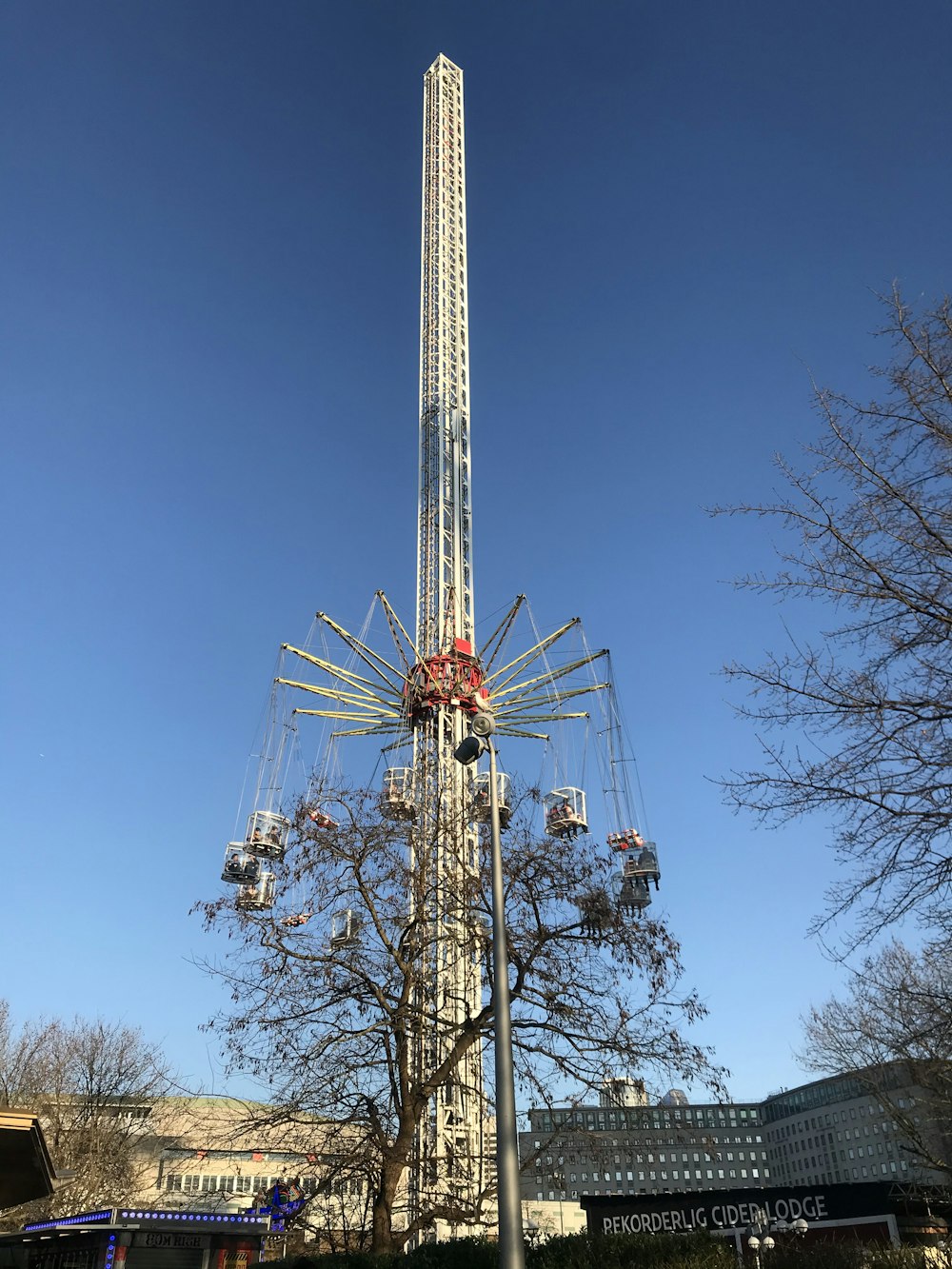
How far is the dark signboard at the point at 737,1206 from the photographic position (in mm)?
30719

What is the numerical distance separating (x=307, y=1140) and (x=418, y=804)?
6.19 metres

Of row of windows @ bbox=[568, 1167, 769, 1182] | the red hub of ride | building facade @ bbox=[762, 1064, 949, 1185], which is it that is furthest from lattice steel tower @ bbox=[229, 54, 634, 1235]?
row of windows @ bbox=[568, 1167, 769, 1182]

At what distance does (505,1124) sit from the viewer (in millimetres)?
10242

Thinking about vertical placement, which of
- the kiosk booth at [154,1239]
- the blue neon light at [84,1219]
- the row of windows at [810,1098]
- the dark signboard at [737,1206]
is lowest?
the kiosk booth at [154,1239]

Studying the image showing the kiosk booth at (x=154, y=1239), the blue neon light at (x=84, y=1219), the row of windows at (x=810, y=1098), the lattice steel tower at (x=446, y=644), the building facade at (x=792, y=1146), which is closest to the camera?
the lattice steel tower at (x=446, y=644)

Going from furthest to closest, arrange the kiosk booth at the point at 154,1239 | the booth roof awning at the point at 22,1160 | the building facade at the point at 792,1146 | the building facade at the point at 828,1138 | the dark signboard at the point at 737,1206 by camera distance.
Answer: the building facade at the point at 828,1138, the building facade at the point at 792,1146, the dark signboard at the point at 737,1206, the kiosk booth at the point at 154,1239, the booth roof awning at the point at 22,1160

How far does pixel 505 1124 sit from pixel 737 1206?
27.0 metres

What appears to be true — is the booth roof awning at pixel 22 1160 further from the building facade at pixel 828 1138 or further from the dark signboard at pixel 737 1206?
the building facade at pixel 828 1138

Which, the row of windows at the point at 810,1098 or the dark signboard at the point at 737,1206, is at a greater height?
the row of windows at the point at 810,1098

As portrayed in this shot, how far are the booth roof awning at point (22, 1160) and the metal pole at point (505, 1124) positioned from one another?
20.4 feet

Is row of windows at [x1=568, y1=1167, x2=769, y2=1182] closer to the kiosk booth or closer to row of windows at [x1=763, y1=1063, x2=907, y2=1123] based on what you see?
row of windows at [x1=763, y1=1063, x2=907, y2=1123]

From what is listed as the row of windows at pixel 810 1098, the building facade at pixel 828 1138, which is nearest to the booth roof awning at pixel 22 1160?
the building facade at pixel 828 1138

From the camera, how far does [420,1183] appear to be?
1855cm

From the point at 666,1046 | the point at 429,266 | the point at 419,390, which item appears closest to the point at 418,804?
the point at 666,1046
